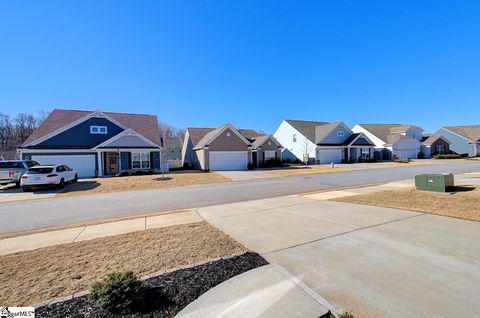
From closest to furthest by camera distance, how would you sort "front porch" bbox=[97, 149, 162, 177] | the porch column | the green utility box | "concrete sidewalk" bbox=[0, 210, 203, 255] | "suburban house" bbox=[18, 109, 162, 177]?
"concrete sidewalk" bbox=[0, 210, 203, 255]
the green utility box
"suburban house" bbox=[18, 109, 162, 177]
the porch column
"front porch" bbox=[97, 149, 162, 177]

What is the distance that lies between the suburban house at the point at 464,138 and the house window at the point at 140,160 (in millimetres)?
58923

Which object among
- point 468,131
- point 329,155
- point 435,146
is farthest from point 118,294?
point 468,131

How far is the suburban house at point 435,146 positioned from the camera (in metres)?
47.8

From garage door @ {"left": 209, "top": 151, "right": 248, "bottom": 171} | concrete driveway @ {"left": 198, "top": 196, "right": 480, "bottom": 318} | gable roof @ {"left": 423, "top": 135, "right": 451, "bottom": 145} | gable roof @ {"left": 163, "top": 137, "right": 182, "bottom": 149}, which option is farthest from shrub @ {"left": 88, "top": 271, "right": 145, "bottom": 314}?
gable roof @ {"left": 423, "top": 135, "right": 451, "bottom": 145}

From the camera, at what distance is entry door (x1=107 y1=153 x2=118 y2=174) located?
25.9m

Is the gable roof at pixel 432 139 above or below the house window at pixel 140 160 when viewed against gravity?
above

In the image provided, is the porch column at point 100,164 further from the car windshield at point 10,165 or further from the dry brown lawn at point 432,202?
the dry brown lawn at point 432,202

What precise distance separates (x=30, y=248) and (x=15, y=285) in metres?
2.20

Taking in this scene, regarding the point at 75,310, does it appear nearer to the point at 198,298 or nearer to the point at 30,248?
the point at 198,298

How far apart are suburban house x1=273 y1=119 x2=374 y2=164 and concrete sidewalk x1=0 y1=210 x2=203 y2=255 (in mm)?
32961

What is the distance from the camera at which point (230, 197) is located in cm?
1174

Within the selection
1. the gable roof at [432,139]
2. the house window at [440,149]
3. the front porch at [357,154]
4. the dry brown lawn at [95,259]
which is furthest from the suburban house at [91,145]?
the house window at [440,149]

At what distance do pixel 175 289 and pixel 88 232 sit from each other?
14.9ft

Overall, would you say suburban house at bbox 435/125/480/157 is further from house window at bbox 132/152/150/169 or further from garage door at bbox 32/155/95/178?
garage door at bbox 32/155/95/178
